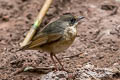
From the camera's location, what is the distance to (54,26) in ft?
20.8

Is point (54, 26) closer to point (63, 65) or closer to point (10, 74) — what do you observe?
point (63, 65)

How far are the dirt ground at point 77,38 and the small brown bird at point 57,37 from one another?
0.56 metres

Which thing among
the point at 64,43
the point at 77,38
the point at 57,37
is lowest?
the point at 77,38

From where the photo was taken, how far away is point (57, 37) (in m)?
6.12

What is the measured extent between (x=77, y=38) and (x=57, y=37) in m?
1.73

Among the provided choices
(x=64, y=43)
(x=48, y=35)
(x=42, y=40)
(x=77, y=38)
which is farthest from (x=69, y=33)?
(x=77, y=38)

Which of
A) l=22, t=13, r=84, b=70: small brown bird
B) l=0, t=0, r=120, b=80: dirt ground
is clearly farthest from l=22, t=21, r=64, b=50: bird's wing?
l=0, t=0, r=120, b=80: dirt ground

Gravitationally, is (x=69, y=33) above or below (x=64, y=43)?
above

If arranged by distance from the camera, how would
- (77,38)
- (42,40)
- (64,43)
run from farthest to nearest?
(77,38)
(42,40)
(64,43)

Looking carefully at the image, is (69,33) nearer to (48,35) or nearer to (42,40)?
(48,35)

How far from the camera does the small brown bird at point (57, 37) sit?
6109 mm

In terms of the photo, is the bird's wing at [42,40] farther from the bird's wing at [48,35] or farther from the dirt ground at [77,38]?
the dirt ground at [77,38]

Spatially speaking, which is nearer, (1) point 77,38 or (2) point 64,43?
(2) point 64,43

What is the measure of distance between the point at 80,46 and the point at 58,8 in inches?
82.2
